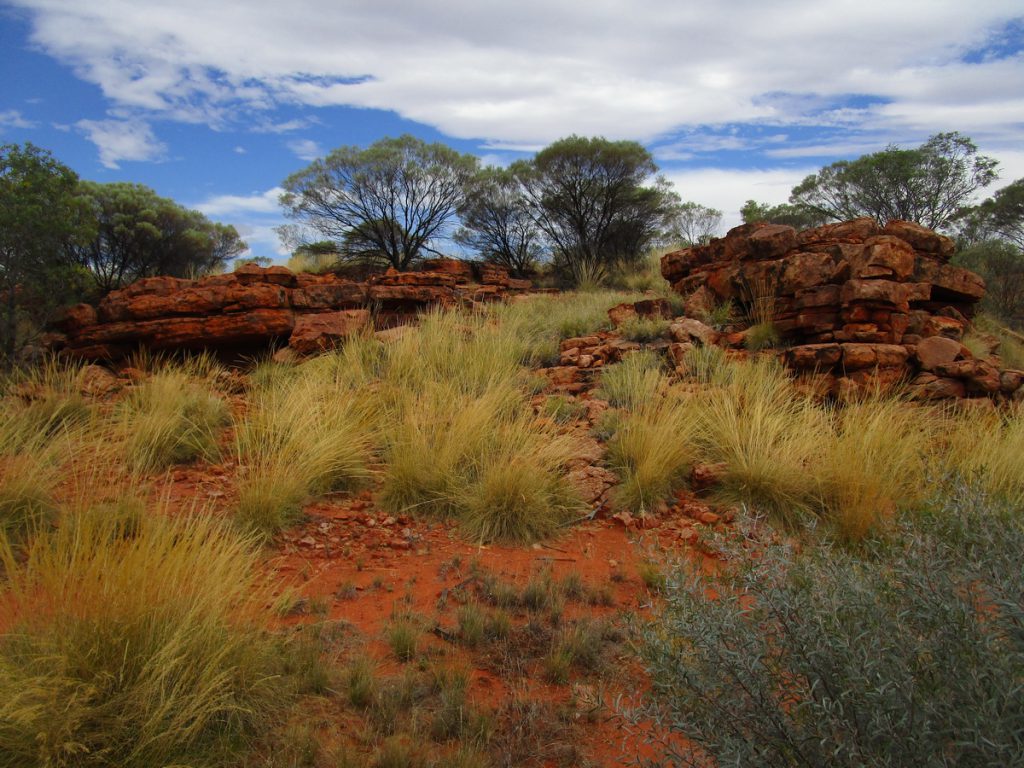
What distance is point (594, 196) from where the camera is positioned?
19234mm

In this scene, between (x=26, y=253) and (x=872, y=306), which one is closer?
(x=872, y=306)

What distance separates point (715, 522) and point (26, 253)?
1107cm

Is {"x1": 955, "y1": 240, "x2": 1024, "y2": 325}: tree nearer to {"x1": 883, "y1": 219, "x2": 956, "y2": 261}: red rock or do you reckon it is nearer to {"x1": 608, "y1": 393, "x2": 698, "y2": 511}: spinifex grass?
{"x1": 883, "y1": 219, "x2": 956, "y2": 261}: red rock

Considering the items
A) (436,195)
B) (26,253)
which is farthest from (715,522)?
(436,195)

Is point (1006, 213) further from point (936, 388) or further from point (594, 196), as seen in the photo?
point (936, 388)

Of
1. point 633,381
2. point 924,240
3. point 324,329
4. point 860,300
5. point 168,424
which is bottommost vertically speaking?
point 168,424

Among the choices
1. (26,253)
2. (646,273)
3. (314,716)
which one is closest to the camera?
(314,716)

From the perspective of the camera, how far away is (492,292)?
14.1m

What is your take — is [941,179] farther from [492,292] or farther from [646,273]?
[492,292]

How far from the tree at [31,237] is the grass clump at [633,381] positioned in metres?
9.01

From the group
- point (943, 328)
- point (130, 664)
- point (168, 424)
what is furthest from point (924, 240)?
point (130, 664)

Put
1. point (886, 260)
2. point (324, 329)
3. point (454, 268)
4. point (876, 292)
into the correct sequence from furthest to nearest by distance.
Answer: point (454, 268) < point (324, 329) < point (886, 260) < point (876, 292)

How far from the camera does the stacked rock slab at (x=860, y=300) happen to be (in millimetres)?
7367

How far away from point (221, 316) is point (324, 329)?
1.67 metres
